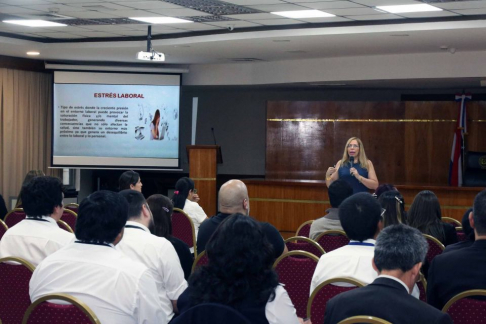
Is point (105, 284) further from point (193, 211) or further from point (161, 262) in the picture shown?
point (193, 211)

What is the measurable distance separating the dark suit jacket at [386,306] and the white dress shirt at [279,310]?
0.66ft

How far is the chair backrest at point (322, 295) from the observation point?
3.18 m

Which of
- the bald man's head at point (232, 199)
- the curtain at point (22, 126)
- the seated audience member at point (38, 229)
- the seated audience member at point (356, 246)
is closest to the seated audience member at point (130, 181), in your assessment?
the bald man's head at point (232, 199)

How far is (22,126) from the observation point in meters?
12.7

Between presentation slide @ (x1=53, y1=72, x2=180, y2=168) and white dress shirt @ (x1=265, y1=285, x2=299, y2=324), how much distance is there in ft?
33.6

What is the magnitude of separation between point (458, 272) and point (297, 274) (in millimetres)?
1059

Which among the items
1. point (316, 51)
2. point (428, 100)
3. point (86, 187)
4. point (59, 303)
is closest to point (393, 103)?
point (428, 100)

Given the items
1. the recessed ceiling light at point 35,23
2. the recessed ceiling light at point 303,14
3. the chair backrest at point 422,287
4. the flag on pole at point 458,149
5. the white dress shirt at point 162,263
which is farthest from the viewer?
the flag on pole at point 458,149

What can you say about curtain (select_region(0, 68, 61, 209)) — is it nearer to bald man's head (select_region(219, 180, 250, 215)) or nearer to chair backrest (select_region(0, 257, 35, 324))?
bald man's head (select_region(219, 180, 250, 215))

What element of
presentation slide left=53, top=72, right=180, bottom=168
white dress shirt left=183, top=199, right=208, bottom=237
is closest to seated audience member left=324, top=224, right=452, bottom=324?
white dress shirt left=183, top=199, right=208, bottom=237

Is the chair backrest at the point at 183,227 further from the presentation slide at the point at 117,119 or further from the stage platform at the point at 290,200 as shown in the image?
the presentation slide at the point at 117,119

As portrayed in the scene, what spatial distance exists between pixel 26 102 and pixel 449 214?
7703 millimetres

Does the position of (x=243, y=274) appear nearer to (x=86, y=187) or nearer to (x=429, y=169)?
(x=429, y=169)

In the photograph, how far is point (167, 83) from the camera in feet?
41.1
